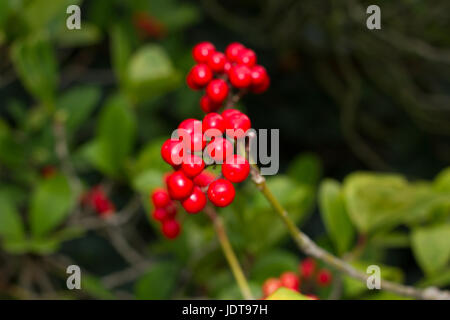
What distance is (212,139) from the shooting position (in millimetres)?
667

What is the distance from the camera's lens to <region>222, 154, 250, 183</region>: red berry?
2.10 ft

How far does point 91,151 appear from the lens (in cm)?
126

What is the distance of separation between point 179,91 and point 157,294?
870 mm

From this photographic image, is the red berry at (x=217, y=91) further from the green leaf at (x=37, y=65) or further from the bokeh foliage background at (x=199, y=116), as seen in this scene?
the green leaf at (x=37, y=65)

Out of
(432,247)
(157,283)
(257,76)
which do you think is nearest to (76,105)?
(157,283)

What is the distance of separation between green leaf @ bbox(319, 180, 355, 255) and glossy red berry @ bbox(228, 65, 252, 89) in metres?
0.45

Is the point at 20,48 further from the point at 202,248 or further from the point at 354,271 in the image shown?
the point at 354,271

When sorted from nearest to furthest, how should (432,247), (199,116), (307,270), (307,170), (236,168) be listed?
(236,168), (432,247), (307,270), (307,170), (199,116)

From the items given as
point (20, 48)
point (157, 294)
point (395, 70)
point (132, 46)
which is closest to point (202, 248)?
point (157, 294)

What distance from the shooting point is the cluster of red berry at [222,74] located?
2.35 ft

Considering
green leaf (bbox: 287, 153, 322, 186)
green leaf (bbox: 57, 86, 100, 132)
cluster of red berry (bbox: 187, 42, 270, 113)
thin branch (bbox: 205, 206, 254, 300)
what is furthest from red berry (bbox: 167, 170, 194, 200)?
green leaf (bbox: 287, 153, 322, 186)

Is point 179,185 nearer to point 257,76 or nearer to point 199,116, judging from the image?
point 257,76

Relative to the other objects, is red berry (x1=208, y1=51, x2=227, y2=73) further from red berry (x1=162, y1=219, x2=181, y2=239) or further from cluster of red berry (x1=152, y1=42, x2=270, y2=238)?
red berry (x1=162, y1=219, x2=181, y2=239)

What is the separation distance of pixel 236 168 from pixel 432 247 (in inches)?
21.4
